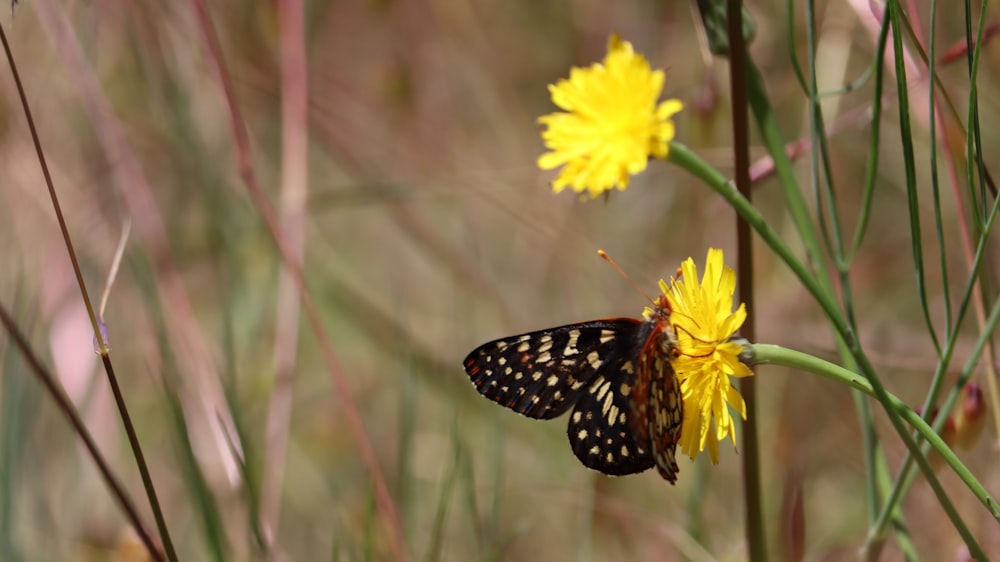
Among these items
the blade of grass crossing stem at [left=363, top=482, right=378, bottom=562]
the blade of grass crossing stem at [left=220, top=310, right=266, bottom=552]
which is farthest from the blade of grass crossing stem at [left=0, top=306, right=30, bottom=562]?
the blade of grass crossing stem at [left=363, top=482, right=378, bottom=562]

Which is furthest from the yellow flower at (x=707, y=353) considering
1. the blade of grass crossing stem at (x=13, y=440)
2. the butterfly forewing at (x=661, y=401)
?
the blade of grass crossing stem at (x=13, y=440)

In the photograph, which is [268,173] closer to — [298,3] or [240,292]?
[240,292]

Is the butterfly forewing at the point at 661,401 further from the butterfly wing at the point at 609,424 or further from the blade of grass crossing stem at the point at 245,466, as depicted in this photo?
the blade of grass crossing stem at the point at 245,466

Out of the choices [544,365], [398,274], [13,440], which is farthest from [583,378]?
[398,274]

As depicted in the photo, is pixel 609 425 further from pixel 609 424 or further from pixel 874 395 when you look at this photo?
pixel 874 395

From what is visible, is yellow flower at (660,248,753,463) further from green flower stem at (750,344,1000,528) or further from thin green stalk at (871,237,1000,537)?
thin green stalk at (871,237,1000,537)

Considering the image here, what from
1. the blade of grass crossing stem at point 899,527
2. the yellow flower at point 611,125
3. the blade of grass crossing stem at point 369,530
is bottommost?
the blade of grass crossing stem at point 899,527

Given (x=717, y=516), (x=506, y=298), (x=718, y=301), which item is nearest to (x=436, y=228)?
(x=506, y=298)
